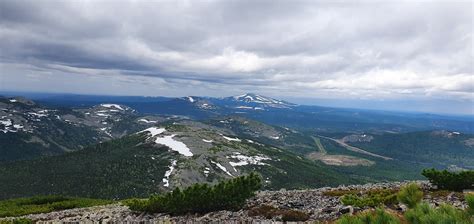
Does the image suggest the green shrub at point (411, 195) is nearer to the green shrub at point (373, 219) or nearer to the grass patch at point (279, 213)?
the green shrub at point (373, 219)

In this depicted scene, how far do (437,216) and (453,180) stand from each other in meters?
26.3

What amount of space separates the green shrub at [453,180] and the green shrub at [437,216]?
24.5 m

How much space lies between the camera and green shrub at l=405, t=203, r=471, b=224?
9906 millimetres

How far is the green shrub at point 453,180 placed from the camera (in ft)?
107

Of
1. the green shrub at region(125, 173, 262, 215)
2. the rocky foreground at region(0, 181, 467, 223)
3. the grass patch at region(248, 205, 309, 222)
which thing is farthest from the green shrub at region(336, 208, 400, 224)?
the green shrub at region(125, 173, 262, 215)

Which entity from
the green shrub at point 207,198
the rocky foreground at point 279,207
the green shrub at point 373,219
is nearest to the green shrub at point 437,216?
the green shrub at point 373,219

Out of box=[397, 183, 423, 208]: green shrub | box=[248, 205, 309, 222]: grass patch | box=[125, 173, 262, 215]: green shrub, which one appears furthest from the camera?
box=[125, 173, 262, 215]: green shrub

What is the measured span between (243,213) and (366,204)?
8.78 metres

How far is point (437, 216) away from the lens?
1020 cm

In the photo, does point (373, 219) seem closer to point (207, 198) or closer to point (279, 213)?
point (279, 213)

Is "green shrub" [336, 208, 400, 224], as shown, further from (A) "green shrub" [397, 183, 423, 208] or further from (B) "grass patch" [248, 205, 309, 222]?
(B) "grass patch" [248, 205, 309, 222]

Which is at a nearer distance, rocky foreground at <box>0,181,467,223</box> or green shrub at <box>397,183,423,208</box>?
green shrub at <box>397,183,423,208</box>

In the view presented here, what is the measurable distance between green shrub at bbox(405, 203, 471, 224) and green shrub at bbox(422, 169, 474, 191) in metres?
24.5

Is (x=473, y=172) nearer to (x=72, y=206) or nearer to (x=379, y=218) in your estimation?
(x=379, y=218)
